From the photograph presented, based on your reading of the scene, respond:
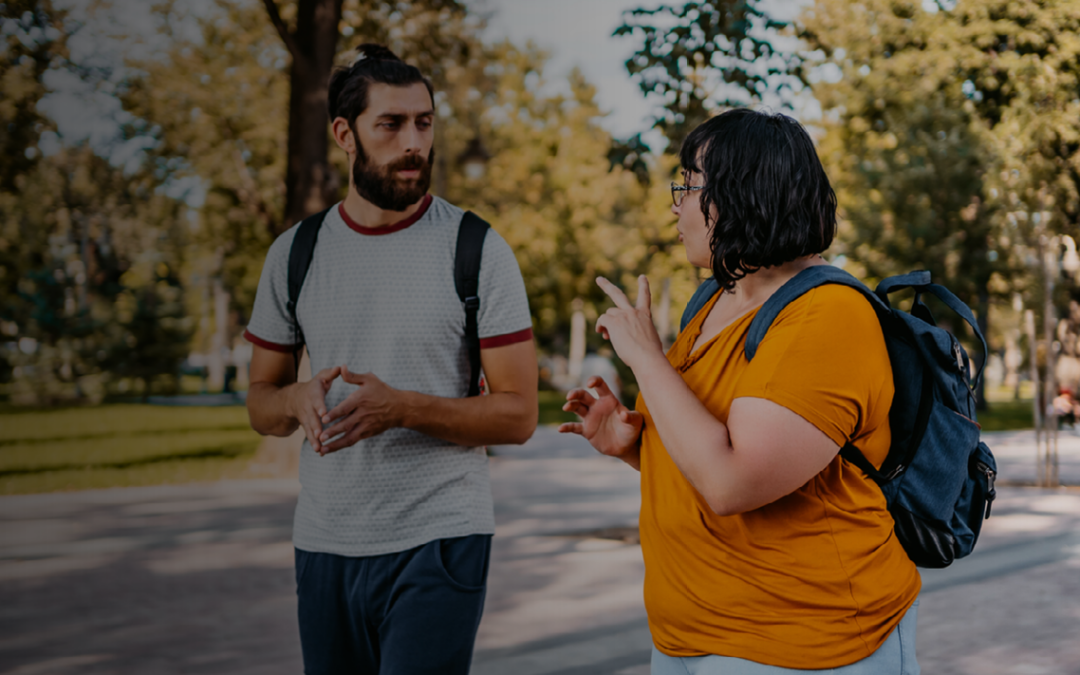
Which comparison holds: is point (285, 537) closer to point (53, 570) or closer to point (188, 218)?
point (53, 570)

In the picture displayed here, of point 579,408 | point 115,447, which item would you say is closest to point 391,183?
point 579,408

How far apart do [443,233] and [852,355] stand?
117 centimetres

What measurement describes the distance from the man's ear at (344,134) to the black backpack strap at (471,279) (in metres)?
0.35

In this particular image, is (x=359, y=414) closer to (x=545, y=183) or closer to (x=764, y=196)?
(x=764, y=196)

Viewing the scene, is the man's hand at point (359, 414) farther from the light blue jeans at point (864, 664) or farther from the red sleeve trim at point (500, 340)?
the light blue jeans at point (864, 664)

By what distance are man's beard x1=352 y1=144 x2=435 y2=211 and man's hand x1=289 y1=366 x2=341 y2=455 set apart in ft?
1.60

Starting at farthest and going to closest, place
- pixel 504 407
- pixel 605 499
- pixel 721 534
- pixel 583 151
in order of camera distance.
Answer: pixel 583 151 < pixel 605 499 < pixel 504 407 < pixel 721 534

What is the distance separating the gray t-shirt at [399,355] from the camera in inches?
89.5

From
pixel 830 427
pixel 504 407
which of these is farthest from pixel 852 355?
pixel 504 407

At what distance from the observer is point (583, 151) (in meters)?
27.2

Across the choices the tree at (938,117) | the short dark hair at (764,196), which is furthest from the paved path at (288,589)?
the tree at (938,117)

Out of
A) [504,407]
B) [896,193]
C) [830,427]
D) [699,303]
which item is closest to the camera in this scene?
[830,427]

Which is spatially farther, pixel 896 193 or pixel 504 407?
pixel 896 193

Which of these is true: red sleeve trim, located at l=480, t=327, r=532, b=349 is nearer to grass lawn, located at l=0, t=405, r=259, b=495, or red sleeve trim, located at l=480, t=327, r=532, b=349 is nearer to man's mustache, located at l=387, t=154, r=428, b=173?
man's mustache, located at l=387, t=154, r=428, b=173
